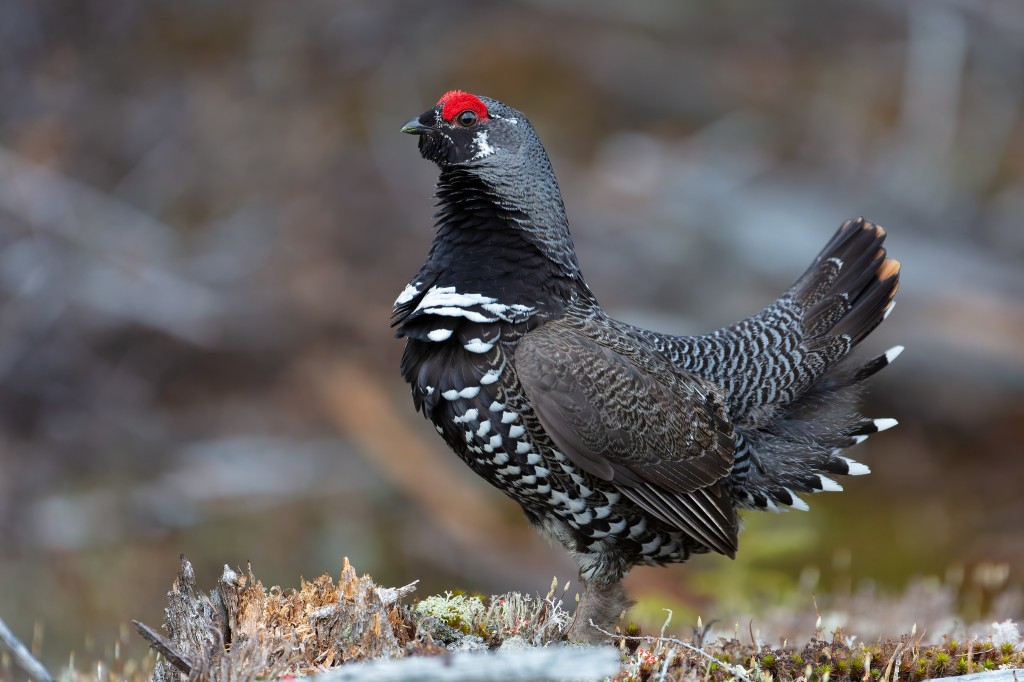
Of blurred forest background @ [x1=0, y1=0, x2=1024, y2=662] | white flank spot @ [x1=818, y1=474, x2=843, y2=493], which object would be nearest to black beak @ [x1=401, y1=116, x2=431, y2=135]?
white flank spot @ [x1=818, y1=474, x2=843, y2=493]

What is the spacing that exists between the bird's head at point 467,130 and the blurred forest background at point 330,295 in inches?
115

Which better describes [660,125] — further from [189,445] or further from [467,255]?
[467,255]

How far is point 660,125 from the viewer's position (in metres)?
15.3

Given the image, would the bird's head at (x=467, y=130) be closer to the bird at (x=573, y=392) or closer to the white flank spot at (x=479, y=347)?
the bird at (x=573, y=392)

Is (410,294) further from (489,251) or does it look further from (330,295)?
(330,295)

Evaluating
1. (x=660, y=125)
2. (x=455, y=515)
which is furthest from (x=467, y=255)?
(x=660, y=125)

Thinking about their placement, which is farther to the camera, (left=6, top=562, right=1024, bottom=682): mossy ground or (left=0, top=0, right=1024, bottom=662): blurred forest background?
(left=0, top=0, right=1024, bottom=662): blurred forest background

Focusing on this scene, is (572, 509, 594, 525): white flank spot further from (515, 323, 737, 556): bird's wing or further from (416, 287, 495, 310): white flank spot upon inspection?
(416, 287, 495, 310): white flank spot

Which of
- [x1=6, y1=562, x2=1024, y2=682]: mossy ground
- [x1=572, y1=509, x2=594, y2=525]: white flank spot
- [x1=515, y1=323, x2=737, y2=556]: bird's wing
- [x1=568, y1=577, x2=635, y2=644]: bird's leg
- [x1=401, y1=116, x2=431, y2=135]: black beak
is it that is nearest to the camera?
[x1=6, y1=562, x2=1024, y2=682]: mossy ground

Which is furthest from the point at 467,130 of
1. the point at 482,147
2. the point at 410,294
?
the point at 410,294

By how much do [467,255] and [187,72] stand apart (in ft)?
30.3

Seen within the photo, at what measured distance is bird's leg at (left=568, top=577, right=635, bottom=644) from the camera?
4461mm

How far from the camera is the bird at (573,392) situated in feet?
13.6

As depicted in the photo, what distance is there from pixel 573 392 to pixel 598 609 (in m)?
1.02
